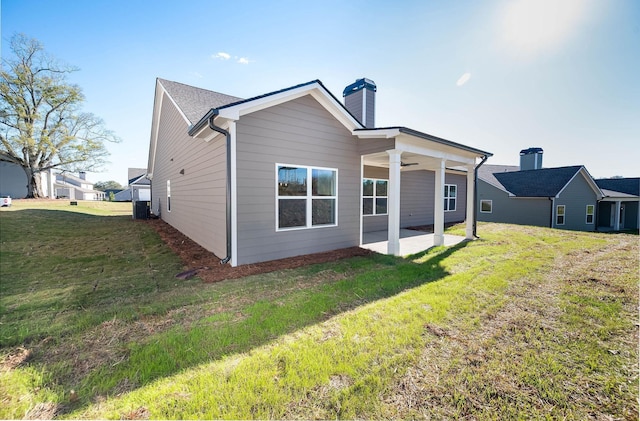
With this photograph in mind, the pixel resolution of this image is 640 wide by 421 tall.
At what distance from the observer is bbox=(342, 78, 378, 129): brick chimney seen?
970 cm

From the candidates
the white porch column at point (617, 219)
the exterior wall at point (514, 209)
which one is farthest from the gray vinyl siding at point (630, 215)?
the exterior wall at point (514, 209)

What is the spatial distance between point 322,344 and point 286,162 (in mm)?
4262

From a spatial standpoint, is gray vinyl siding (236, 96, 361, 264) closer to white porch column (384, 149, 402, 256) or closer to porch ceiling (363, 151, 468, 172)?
porch ceiling (363, 151, 468, 172)

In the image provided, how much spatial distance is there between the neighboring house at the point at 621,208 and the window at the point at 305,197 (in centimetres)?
2751

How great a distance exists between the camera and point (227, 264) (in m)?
5.60

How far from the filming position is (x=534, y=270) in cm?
543

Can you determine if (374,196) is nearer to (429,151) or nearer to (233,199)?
(429,151)

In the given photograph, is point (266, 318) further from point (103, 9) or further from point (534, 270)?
point (103, 9)

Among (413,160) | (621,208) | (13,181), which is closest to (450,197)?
(413,160)

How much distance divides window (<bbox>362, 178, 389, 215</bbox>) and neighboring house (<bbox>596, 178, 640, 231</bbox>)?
76.4 ft

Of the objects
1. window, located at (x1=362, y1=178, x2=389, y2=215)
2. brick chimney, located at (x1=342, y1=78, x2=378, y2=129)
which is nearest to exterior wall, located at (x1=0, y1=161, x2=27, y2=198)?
brick chimney, located at (x1=342, y1=78, x2=378, y2=129)

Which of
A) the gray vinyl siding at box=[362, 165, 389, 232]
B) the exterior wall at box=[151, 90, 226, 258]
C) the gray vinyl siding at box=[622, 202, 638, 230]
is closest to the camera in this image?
the exterior wall at box=[151, 90, 226, 258]

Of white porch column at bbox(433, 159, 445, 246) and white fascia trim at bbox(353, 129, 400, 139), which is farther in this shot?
white porch column at bbox(433, 159, 445, 246)

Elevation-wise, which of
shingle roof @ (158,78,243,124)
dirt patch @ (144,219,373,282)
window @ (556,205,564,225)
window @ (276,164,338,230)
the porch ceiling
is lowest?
dirt patch @ (144,219,373,282)
